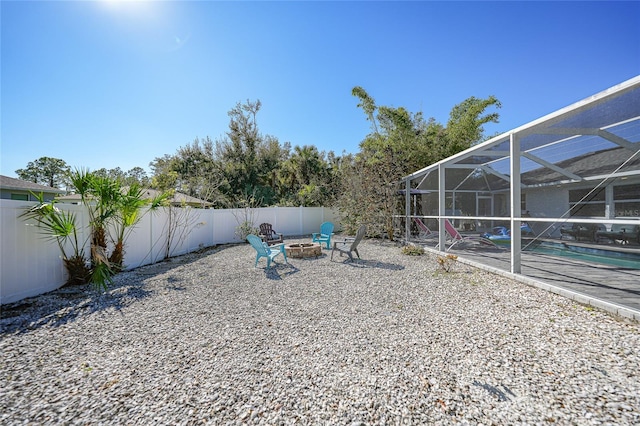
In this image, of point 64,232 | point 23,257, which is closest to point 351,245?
point 64,232

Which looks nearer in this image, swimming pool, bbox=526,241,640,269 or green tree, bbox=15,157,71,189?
swimming pool, bbox=526,241,640,269

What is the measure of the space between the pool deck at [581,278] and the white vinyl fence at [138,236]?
8100 millimetres

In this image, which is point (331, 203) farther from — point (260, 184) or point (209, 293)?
point (209, 293)

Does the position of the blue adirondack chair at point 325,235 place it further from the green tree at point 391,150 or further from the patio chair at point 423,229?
the patio chair at point 423,229

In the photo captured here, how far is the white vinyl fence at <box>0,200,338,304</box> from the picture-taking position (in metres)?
3.85

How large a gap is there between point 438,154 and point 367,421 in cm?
1246

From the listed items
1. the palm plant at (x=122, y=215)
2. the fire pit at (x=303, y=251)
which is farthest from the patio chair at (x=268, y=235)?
the palm plant at (x=122, y=215)

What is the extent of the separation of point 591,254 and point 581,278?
120 centimetres

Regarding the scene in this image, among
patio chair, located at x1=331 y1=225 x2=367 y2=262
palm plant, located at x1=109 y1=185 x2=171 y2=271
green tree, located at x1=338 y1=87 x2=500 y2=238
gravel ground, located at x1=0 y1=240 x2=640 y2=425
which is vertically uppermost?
green tree, located at x1=338 y1=87 x2=500 y2=238

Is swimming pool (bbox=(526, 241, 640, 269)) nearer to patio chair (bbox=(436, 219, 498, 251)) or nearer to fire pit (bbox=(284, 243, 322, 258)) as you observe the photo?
patio chair (bbox=(436, 219, 498, 251))

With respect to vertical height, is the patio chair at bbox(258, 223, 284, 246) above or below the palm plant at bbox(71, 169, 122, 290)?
below

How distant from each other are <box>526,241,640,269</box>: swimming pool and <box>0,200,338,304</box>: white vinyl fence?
369 inches

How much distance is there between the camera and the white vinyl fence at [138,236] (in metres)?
3.85

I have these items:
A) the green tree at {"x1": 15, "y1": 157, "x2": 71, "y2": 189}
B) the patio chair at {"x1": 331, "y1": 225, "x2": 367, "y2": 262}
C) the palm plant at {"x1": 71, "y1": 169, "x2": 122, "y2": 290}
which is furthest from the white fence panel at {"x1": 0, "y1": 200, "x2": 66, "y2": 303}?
the green tree at {"x1": 15, "y1": 157, "x2": 71, "y2": 189}
